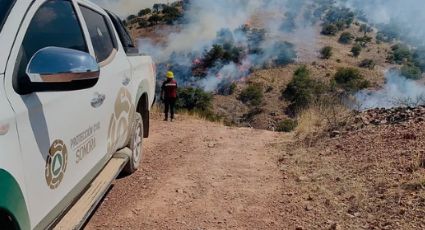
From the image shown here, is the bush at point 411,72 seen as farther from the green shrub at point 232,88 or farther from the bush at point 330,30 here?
the green shrub at point 232,88

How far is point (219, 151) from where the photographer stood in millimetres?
7059

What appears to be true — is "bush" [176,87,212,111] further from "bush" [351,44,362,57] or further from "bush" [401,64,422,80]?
"bush" [351,44,362,57]

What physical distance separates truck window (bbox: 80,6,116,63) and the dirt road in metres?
1.54

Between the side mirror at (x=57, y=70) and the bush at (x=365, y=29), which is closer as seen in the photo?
the side mirror at (x=57, y=70)

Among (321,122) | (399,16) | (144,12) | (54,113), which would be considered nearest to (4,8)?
(54,113)

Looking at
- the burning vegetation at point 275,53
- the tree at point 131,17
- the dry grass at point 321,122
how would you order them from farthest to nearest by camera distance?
the tree at point 131,17 < the burning vegetation at point 275,53 < the dry grass at point 321,122

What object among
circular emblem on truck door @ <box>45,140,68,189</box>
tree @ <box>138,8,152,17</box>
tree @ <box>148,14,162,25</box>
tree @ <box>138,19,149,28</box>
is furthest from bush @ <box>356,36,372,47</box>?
circular emblem on truck door @ <box>45,140,68,189</box>

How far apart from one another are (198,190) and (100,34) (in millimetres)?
2074

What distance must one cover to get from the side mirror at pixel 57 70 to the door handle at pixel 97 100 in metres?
0.87

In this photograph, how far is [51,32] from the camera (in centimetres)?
292

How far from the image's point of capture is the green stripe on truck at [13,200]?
203cm

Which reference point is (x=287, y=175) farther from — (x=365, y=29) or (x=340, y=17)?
(x=340, y=17)

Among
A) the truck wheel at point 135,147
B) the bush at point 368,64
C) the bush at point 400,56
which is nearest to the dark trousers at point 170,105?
the truck wheel at point 135,147

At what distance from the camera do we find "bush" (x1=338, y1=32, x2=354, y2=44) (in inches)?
2299
